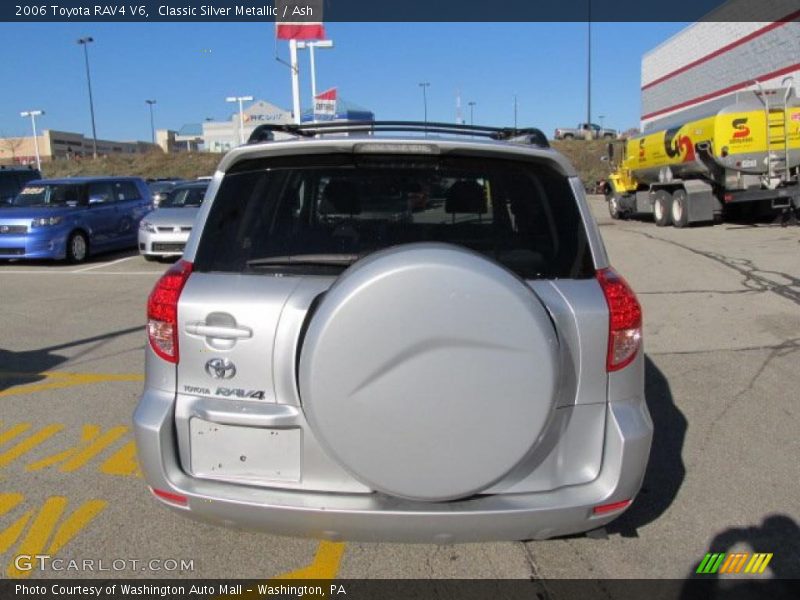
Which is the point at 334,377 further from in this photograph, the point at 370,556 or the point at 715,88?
the point at 715,88

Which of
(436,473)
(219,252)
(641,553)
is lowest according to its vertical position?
(641,553)

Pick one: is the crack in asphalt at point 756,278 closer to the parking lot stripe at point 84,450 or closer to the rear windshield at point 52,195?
the parking lot stripe at point 84,450

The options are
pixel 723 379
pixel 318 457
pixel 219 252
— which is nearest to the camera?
pixel 318 457

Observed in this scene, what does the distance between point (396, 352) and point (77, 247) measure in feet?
43.7

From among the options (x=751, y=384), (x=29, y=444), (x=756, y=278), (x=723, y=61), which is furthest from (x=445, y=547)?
(x=723, y=61)

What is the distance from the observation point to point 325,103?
2125 cm

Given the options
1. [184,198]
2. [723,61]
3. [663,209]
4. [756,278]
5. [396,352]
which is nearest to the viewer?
[396,352]

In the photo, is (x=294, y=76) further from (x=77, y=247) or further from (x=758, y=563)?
(x=758, y=563)

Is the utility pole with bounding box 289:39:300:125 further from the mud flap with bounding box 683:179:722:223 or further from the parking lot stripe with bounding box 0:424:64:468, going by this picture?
the parking lot stripe with bounding box 0:424:64:468

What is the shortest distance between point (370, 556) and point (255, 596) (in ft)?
1.77

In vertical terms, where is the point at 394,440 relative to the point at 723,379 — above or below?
above

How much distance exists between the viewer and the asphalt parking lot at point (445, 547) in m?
3.00

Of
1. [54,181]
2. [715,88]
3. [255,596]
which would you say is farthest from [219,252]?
[715,88]

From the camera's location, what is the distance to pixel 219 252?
277cm
